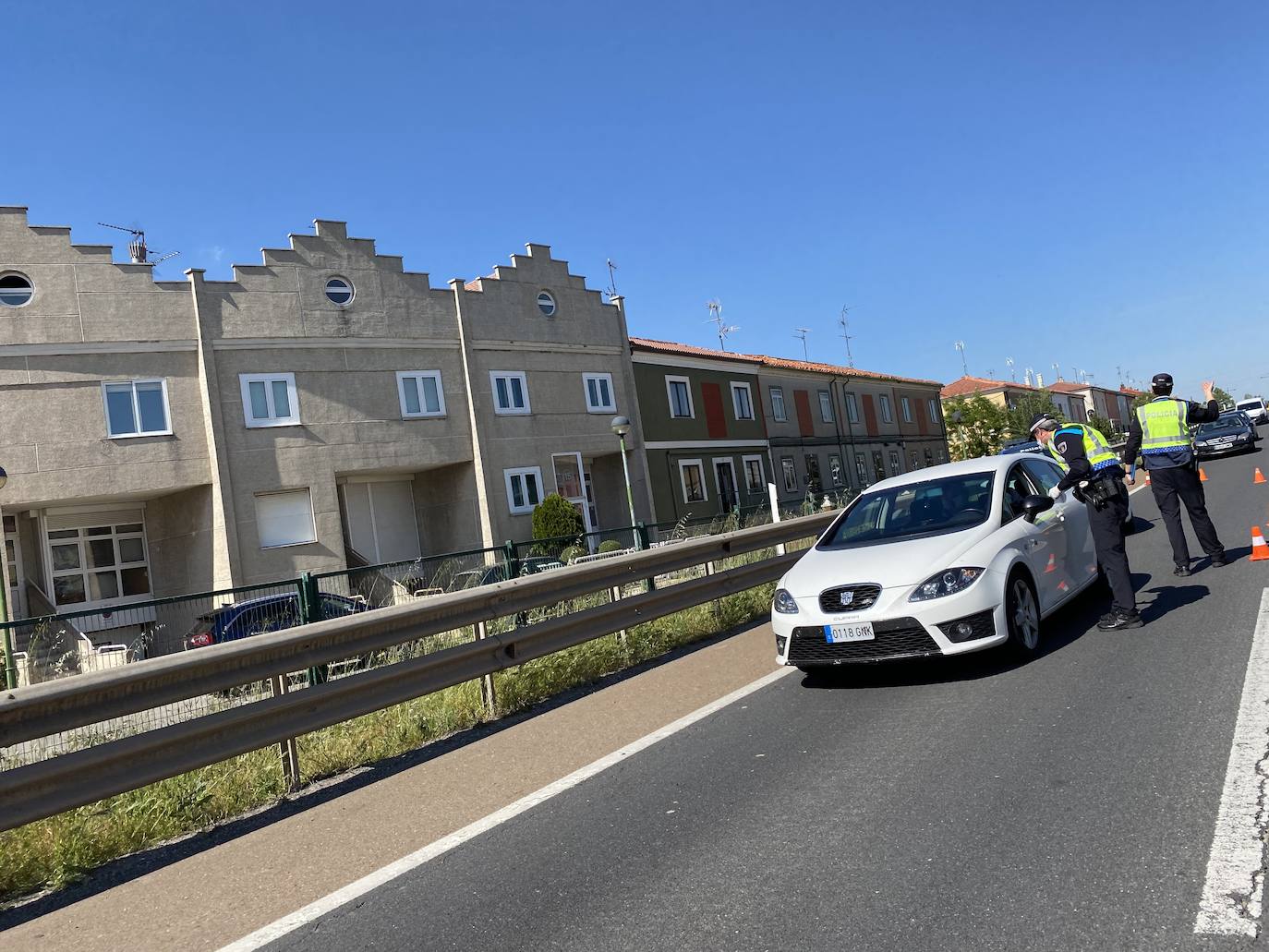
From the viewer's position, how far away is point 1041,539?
7336 mm

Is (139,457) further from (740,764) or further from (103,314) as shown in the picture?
(740,764)

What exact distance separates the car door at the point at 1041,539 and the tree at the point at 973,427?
55.7 meters

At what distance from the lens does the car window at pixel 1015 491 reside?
23.9 ft

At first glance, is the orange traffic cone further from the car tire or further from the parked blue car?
the parked blue car

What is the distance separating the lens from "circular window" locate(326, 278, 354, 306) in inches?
1021

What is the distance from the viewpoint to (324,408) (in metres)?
25.2

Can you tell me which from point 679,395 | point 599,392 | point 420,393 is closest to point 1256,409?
point 679,395

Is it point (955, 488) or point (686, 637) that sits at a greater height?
point (955, 488)

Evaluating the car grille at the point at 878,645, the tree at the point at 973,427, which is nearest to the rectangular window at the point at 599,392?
the car grille at the point at 878,645

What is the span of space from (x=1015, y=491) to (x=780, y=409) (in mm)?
33685

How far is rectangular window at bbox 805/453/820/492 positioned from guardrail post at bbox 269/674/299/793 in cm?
3652

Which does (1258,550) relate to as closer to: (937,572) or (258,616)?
(937,572)

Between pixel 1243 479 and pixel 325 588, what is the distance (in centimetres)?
1885

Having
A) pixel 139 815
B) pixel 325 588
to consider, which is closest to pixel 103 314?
pixel 325 588
